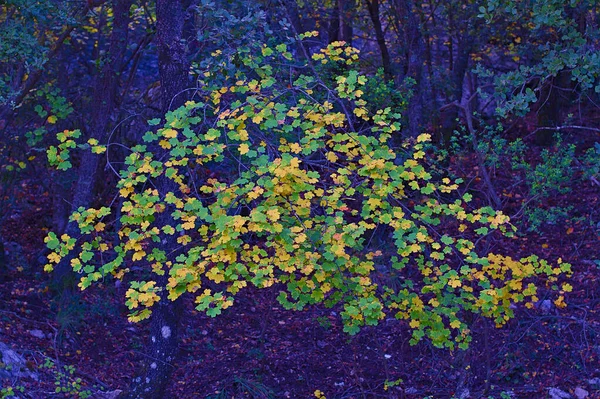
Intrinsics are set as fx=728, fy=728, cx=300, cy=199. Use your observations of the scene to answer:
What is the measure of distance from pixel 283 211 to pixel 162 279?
6.08 ft

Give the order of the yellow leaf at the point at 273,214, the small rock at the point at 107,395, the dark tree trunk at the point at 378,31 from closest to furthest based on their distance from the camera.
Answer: the yellow leaf at the point at 273,214 → the small rock at the point at 107,395 → the dark tree trunk at the point at 378,31

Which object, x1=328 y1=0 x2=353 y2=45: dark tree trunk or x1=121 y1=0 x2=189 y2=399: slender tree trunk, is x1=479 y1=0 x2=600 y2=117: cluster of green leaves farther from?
x1=328 y1=0 x2=353 y2=45: dark tree trunk

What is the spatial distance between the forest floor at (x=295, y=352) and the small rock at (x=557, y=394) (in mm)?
83

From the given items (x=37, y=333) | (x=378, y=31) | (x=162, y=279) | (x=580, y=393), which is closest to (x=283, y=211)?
(x=162, y=279)

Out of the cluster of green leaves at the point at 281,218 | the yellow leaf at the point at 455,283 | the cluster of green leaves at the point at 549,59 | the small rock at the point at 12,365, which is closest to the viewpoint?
the cluster of green leaves at the point at 281,218

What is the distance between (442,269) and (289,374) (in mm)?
3137

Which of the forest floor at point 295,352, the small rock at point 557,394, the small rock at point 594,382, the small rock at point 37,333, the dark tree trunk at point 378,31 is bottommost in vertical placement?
the small rock at point 557,394

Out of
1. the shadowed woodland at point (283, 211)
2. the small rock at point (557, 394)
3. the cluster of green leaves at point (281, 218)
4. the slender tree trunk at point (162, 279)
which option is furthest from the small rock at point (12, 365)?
the small rock at point (557, 394)

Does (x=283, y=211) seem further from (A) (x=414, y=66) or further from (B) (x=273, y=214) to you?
(A) (x=414, y=66)

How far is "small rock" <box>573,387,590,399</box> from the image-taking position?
7.00 m

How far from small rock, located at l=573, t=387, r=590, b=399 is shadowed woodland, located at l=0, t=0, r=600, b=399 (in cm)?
10

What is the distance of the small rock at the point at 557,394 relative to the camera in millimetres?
7027

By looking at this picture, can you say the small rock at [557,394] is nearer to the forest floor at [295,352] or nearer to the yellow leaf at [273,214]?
the forest floor at [295,352]

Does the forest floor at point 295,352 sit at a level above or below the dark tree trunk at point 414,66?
below
